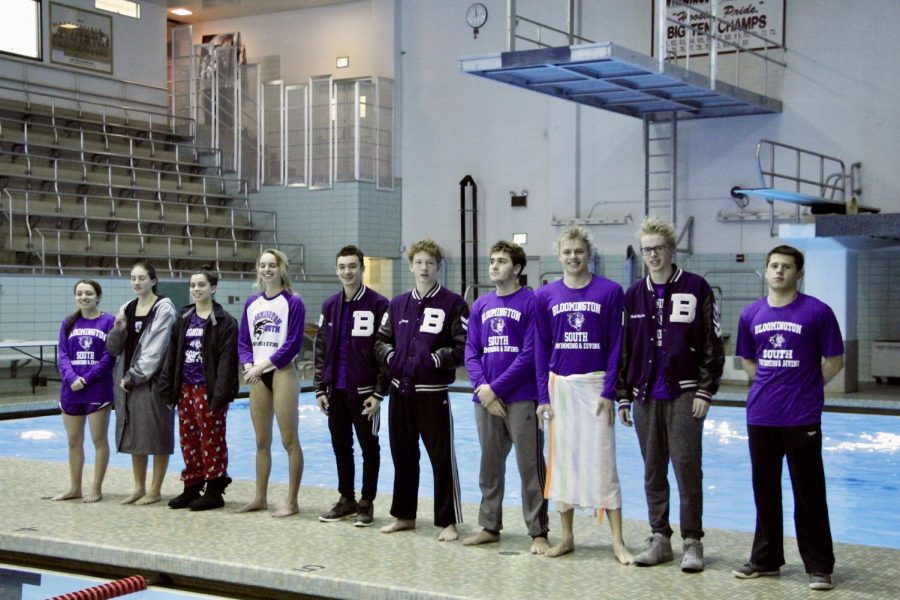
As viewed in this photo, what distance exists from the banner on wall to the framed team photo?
9547 mm

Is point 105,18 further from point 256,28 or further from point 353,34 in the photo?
point 353,34

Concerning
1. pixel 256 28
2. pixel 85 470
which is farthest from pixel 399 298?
pixel 256 28

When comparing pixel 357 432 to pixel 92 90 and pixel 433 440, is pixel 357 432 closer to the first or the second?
pixel 433 440

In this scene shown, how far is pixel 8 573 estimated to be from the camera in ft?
17.6

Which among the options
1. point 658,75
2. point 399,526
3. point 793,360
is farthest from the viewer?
point 658,75

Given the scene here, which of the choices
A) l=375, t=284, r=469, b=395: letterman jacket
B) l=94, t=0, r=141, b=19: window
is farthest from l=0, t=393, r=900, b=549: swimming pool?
l=94, t=0, r=141, b=19: window

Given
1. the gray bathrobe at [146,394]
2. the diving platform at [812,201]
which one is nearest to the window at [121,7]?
the diving platform at [812,201]

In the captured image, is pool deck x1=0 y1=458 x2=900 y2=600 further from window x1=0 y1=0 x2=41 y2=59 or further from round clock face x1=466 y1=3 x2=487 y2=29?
window x1=0 y1=0 x2=41 y2=59

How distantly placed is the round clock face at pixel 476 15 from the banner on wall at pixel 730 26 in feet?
10.2

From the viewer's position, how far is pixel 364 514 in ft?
19.2

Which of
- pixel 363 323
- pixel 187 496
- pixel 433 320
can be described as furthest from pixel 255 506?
pixel 433 320

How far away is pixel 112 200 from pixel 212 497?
11.4m

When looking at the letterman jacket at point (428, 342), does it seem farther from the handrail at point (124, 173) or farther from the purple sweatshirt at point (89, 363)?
the handrail at point (124, 173)

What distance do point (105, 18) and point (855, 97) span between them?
1254 cm
